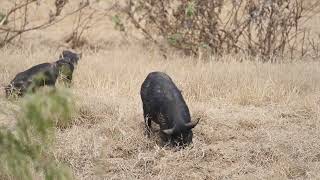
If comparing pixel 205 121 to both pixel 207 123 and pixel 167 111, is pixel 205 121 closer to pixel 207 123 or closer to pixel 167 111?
pixel 207 123

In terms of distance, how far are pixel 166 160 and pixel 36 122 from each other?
3349 millimetres

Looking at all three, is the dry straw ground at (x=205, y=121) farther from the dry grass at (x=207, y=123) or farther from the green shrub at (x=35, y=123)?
the green shrub at (x=35, y=123)

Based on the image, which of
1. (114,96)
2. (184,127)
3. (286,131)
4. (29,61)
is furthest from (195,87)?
(29,61)

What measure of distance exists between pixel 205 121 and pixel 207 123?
1.5 inches

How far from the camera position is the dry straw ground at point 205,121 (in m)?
5.69

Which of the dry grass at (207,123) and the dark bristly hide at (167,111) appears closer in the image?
the dry grass at (207,123)

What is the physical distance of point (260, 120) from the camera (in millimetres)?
6922

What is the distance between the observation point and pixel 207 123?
6.81 m

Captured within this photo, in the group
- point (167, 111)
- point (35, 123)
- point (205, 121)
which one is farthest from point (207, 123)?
point (35, 123)

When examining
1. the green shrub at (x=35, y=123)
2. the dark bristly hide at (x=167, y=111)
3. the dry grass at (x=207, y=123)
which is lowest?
the dry grass at (x=207, y=123)

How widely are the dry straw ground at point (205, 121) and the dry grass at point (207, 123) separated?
0.03 feet

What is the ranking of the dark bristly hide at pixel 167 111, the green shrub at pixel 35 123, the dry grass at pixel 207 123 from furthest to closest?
the dark bristly hide at pixel 167 111
the dry grass at pixel 207 123
the green shrub at pixel 35 123

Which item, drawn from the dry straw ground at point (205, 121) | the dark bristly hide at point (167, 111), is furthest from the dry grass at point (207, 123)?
the dark bristly hide at point (167, 111)

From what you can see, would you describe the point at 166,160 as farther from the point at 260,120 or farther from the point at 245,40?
the point at 245,40
